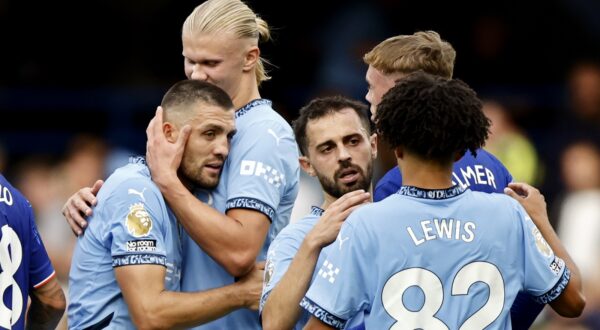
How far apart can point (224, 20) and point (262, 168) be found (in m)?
0.78

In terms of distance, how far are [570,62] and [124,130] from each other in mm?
4912

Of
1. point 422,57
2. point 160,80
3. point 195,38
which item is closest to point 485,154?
point 422,57

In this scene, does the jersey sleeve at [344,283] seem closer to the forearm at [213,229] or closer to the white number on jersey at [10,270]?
the forearm at [213,229]

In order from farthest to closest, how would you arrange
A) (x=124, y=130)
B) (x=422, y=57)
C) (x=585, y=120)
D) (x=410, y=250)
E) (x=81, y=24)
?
(x=81, y=24)
(x=124, y=130)
(x=585, y=120)
(x=422, y=57)
(x=410, y=250)

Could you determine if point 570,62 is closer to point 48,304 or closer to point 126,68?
Answer: point 126,68

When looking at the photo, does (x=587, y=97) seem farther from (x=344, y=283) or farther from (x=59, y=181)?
(x=344, y=283)

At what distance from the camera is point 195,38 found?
6438mm

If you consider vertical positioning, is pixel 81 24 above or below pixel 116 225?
above

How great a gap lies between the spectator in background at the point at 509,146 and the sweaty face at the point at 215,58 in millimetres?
5855

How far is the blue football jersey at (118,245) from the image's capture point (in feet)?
19.6

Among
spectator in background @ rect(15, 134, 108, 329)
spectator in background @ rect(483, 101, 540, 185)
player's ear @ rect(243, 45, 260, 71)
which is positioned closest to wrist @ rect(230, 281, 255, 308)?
player's ear @ rect(243, 45, 260, 71)

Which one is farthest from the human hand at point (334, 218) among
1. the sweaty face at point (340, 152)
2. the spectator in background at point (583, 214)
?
the spectator in background at point (583, 214)

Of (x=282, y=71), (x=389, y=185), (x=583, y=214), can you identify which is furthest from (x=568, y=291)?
(x=282, y=71)

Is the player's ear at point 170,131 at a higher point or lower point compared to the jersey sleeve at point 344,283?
higher
